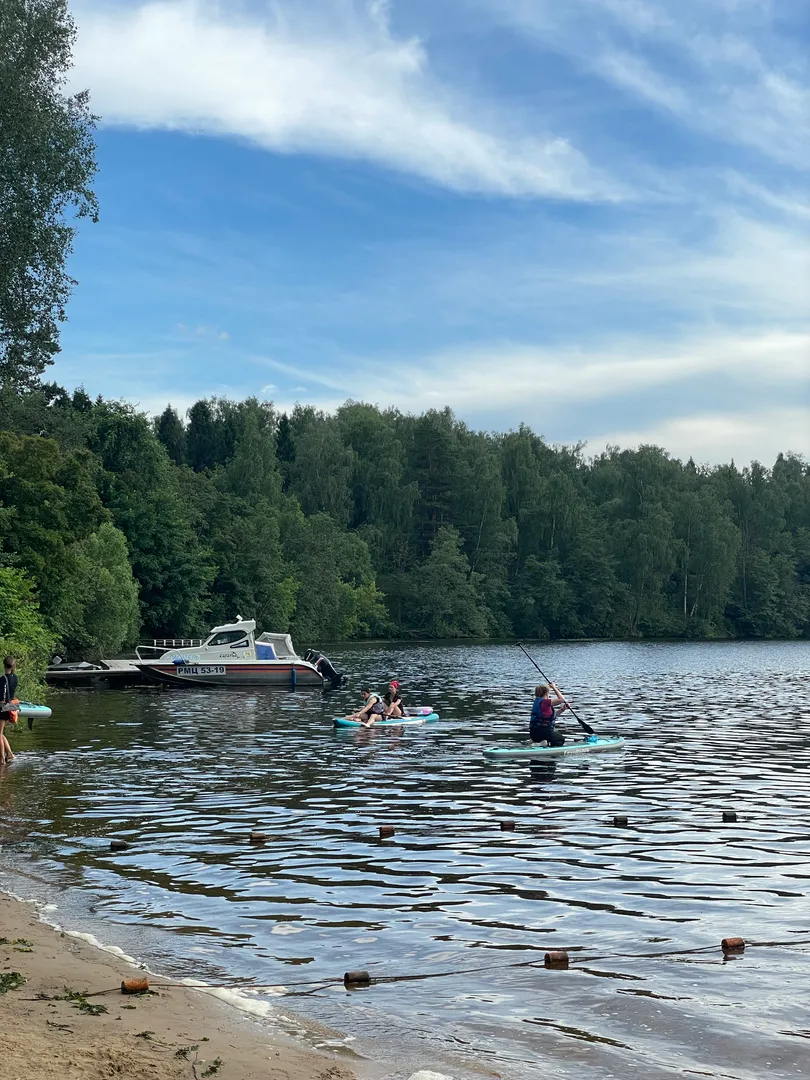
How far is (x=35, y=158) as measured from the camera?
35000 millimetres

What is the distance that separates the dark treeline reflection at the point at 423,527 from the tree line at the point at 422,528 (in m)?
0.23

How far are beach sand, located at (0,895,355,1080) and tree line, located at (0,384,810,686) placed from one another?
206ft

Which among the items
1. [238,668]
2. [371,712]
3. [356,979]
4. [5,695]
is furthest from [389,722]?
[356,979]

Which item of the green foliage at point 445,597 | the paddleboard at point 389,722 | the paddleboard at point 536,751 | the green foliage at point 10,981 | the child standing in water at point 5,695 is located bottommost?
the paddleboard at point 389,722

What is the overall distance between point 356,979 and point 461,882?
14.3 feet

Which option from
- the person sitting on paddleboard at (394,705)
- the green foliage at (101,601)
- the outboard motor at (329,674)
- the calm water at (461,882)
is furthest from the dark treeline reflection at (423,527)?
the calm water at (461,882)

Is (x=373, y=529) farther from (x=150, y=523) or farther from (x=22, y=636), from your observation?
(x=22, y=636)

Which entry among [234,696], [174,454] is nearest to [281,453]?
[174,454]

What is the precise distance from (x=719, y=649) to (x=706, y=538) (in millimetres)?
27125

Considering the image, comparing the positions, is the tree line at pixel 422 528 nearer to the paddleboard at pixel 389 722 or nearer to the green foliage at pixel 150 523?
the green foliage at pixel 150 523

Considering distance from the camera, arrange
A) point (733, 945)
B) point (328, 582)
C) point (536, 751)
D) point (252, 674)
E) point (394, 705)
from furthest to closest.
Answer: point (328, 582)
point (252, 674)
point (394, 705)
point (536, 751)
point (733, 945)

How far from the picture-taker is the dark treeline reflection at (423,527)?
8369 cm

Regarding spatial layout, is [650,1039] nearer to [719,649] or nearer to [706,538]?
[719,649]

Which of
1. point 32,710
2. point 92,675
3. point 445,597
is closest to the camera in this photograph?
point 32,710
